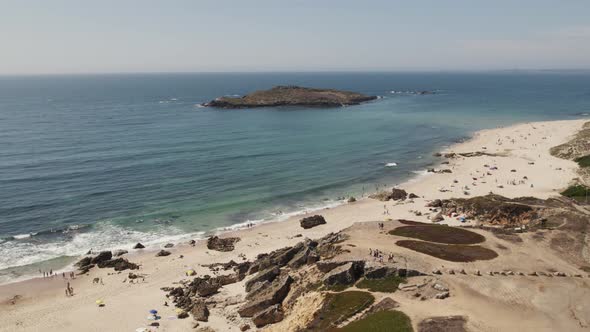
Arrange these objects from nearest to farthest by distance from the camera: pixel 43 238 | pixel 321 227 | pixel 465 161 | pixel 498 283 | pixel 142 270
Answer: pixel 498 283 < pixel 142 270 < pixel 43 238 < pixel 321 227 < pixel 465 161

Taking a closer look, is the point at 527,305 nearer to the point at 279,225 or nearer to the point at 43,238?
the point at 279,225

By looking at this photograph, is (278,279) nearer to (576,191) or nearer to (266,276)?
(266,276)

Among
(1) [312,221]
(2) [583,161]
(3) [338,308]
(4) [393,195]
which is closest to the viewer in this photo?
(3) [338,308]

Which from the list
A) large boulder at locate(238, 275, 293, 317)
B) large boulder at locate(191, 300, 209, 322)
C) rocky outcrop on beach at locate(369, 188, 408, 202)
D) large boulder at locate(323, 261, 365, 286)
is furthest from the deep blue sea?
large boulder at locate(323, 261, 365, 286)

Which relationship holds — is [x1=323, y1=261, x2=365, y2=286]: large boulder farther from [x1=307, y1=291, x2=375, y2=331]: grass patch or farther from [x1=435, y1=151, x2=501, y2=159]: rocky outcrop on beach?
[x1=435, y1=151, x2=501, y2=159]: rocky outcrop on beach

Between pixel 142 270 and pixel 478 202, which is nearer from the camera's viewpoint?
pixel 142 270

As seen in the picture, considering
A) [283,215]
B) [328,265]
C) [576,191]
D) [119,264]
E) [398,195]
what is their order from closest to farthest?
1. [328,265]
2. [119,264]
3. [283,215]
4. [576,191]
5. [398,195]

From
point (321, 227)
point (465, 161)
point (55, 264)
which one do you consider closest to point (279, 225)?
point (321, 227)

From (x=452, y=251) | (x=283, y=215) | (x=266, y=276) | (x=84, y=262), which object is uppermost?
(x=452, y=251)

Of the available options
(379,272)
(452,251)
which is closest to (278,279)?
(379,272)
